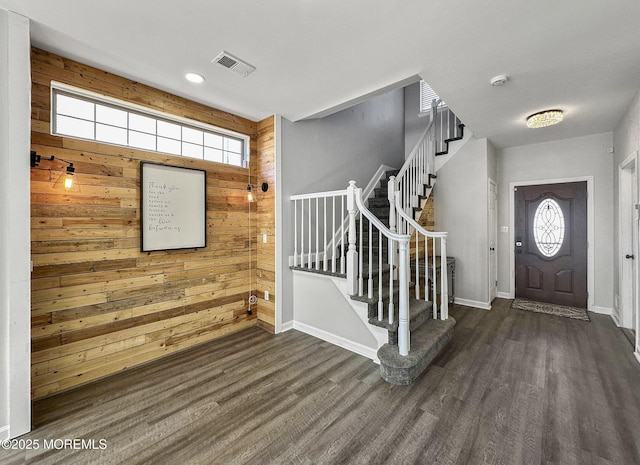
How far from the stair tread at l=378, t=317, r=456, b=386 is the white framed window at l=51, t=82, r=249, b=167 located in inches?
111

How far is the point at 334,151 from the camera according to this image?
4.32 meters

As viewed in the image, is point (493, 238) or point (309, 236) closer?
point (309, 236)

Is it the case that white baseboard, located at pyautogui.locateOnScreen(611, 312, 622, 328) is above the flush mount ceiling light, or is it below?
below

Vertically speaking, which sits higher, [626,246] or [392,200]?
[392,200]

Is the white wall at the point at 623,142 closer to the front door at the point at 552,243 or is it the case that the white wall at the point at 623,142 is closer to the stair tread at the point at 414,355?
the front door at the point at 552,243

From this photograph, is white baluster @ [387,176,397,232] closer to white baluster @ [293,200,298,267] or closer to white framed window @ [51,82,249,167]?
white baluster @ [293,200,298,267]

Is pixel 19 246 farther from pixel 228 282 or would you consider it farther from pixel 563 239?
pixel 563 239

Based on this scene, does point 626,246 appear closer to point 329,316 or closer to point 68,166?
point 329,316

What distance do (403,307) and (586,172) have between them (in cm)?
410

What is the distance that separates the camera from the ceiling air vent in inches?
90.6

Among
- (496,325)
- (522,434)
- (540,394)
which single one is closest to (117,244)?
(522,434)

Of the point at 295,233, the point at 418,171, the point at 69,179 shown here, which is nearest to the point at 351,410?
the point at 295,233

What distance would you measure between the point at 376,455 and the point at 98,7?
3.33 m

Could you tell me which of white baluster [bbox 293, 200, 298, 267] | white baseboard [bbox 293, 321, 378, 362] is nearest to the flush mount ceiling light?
white baluster [bbox 293, 200, 298, 267]
